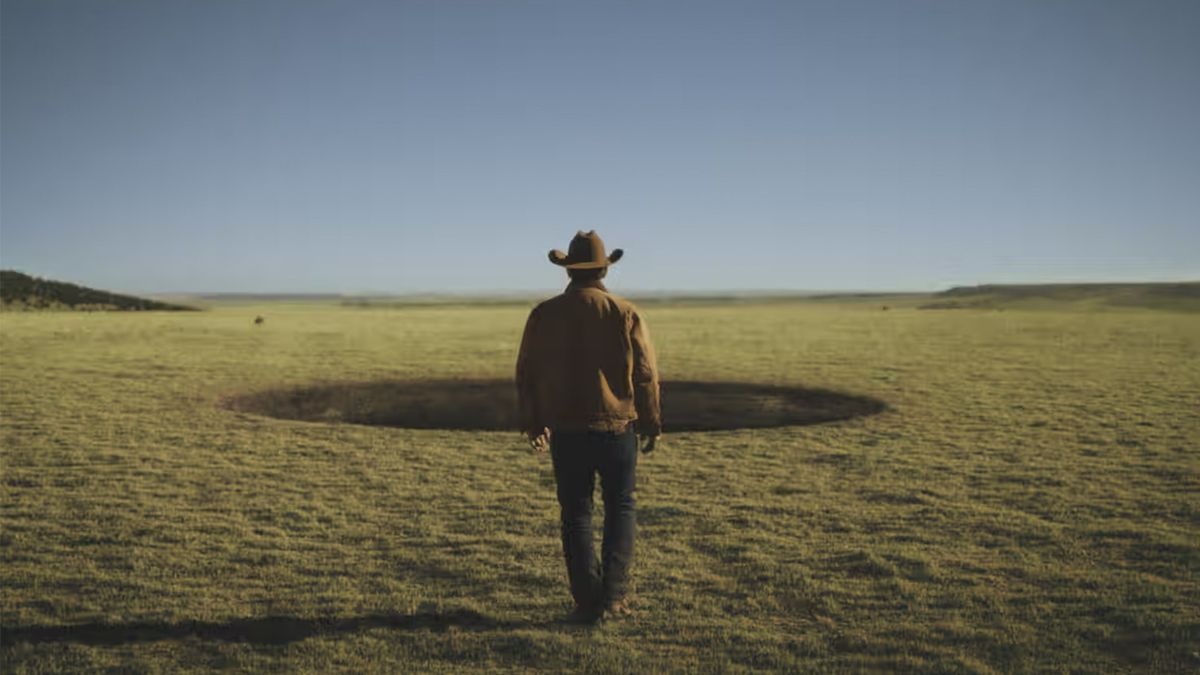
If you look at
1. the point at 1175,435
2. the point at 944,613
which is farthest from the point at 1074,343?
the point at 944,613

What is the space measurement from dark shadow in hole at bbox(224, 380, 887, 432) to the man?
7832mm

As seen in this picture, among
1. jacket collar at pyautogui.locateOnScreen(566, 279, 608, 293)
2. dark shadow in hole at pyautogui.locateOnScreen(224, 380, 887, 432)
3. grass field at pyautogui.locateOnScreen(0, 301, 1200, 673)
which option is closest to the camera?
grass field at pyautogui.locateOnScreen(0, 301, 1200, 673)

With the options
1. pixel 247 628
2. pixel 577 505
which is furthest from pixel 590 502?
pixel 247 628

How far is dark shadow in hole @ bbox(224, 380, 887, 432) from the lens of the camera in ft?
44.5

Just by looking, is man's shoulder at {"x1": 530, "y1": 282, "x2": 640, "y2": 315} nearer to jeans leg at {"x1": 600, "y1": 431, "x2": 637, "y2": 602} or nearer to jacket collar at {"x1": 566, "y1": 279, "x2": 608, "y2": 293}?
jacket collar at {"x1": 566, "y1": 279, "x2": 608, "y2": 293}

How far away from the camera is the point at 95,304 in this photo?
159ft

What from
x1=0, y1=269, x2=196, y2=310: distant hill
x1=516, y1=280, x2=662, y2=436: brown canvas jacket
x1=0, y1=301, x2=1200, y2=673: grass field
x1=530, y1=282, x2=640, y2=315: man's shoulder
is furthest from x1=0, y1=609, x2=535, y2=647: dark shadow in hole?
x1=0, y1=269, x2=196, y2=310: distant hill

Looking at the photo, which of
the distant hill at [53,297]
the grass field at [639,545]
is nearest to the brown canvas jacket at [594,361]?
the grass field at [639,545]

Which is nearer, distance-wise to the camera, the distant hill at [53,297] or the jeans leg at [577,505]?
the jeans leg at [577,505]

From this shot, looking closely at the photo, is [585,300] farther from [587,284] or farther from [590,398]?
[590,398]

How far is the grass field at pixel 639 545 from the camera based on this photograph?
4.67 m

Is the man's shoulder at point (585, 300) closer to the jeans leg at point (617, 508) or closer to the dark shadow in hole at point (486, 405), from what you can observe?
the jeans leg at point (617, 508)

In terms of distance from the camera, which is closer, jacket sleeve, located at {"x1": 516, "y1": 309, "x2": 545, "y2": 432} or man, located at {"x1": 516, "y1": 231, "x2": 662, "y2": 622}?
man, located at {"x1": 516, "y1": 231, "x2": 662, "y2": 622}

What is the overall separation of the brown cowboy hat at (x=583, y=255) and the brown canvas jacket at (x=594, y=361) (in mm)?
122
